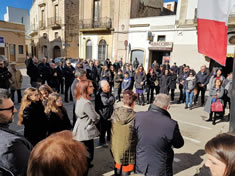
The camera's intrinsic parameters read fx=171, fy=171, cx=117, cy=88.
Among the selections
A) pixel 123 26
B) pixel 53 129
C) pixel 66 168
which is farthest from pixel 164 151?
pixel 123 26

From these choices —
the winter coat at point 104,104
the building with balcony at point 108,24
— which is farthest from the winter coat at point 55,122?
the building with balcony at point 108,24

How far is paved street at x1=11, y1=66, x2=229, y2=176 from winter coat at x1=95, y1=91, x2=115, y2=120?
911 mm

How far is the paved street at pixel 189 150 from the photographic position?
Answer: 10.9ft

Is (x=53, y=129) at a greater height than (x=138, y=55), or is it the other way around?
(x=138, y=55)

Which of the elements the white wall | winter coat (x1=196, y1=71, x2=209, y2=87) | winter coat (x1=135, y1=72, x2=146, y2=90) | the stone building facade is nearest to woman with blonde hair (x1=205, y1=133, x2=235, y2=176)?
winter coat (x1=135, y1=72, x2=146, y2=90)

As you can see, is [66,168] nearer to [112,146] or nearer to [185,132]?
[112,146]

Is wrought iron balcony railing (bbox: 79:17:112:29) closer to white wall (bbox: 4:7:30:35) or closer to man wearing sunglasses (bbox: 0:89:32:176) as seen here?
man wearing sunglasses (bbox: 0:89:32:176)

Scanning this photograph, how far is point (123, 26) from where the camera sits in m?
18.8

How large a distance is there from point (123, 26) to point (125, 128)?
1798cm

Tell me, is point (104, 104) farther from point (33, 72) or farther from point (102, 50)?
point (102, 50)

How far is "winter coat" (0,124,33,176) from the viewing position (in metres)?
1.34

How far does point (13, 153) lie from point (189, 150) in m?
3.86

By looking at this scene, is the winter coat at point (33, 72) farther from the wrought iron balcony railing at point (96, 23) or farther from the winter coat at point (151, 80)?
the wrought iron balcony railing at point (96, 23)

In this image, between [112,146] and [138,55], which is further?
[138,55]
